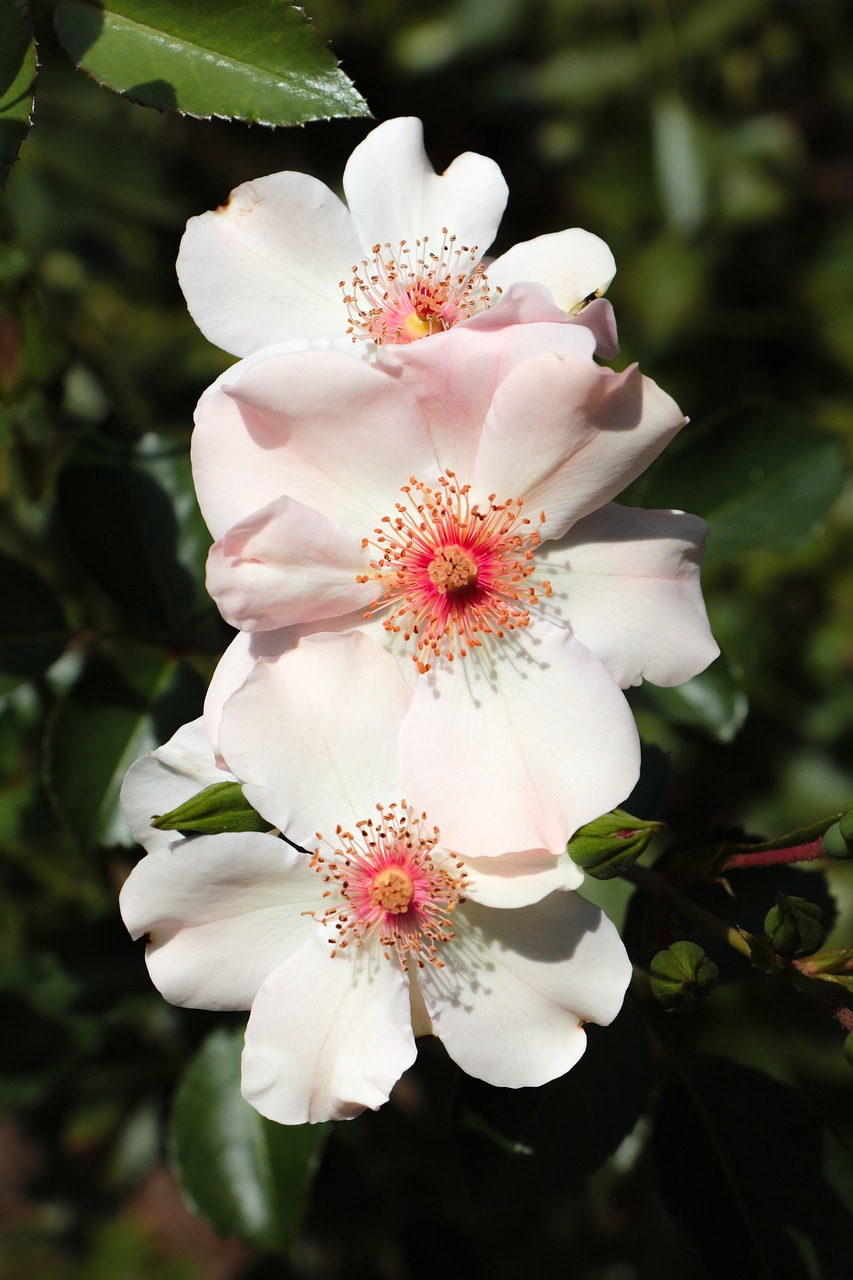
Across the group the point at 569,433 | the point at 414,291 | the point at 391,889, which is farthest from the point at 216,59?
the point at 391,889

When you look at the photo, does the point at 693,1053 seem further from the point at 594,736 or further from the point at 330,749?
the point at 330,749

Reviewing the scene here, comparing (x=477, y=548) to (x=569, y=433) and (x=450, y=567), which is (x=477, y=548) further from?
(x=569, y=433)

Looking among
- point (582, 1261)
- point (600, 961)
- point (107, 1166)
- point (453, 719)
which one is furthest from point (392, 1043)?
point (107, 1166)

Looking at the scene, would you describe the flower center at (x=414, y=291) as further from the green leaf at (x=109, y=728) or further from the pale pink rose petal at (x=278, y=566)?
the green leaf at (x=109, y=728)

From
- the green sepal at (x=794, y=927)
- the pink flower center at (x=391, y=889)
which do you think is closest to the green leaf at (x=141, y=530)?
the pink flower center at (x=391, y=889)

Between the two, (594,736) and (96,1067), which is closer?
(594,736)
